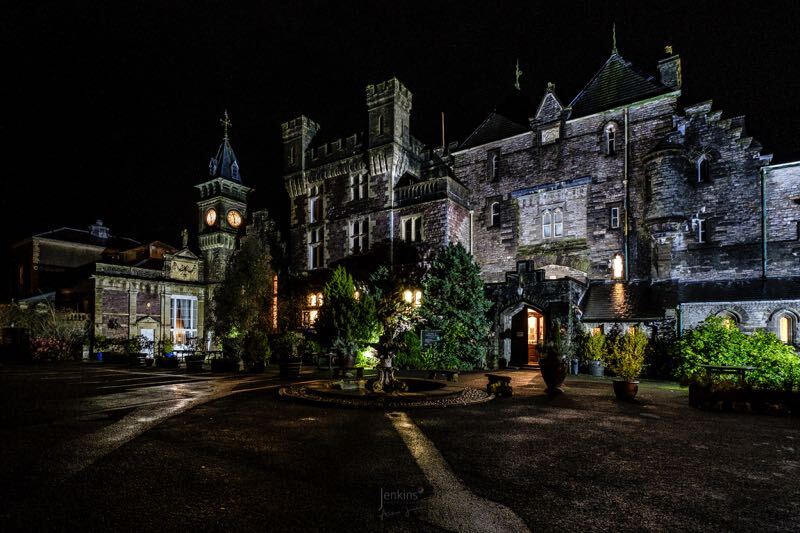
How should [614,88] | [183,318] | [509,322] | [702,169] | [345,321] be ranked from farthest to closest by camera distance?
[183,318] < [614,88] < [509,322] < [702,169] < [345,321]

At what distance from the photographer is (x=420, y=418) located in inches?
409

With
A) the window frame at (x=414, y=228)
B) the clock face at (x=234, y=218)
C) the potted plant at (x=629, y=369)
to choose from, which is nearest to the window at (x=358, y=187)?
the window frame at (x=414, y=228)

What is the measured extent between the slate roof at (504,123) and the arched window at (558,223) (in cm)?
585

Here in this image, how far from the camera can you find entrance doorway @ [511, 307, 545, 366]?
88.4 feet

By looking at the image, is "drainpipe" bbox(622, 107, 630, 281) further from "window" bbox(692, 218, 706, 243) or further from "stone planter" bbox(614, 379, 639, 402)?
"stone planter" bbox(614, 379, 639, 402)

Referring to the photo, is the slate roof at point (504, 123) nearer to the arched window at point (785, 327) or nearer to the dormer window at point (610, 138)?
the dormer window at point (610, 138)

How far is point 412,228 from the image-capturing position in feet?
96.5

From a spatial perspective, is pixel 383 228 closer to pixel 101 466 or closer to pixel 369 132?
pixel 369 132

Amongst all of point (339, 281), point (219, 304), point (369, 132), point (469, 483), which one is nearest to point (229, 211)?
point (219, 304)

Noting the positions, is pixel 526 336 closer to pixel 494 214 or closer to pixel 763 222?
pixel 494 214

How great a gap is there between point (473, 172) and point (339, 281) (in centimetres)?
1296

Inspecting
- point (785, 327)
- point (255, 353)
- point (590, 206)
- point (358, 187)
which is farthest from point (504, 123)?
point (255, 353)

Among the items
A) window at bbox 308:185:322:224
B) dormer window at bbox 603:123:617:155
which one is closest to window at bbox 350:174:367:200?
window at bbox 308:185:322:224

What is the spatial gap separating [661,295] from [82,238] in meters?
52.7
